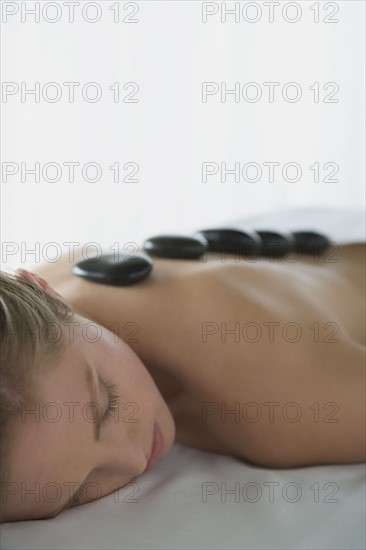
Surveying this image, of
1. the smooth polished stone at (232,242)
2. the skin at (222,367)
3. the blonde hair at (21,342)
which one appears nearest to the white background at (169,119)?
the smooth polished stone at (232,242)

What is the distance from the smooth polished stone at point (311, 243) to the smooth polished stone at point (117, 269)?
1.11ft

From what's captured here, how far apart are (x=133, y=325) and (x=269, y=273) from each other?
23 cm

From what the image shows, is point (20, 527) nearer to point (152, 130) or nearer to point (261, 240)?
point (261, 240)

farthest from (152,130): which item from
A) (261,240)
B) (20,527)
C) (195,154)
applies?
(20,527)

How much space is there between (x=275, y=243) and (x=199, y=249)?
0.17 m

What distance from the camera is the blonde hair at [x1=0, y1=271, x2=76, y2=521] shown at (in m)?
0.73

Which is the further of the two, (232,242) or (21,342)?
(232,242)

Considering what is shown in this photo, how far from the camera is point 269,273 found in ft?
3.69

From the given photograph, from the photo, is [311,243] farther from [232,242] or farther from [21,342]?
[21,342]

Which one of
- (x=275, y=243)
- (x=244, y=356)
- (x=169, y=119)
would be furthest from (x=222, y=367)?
(x=169, y=119)

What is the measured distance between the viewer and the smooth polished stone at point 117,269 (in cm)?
106

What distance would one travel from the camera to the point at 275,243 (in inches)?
50.3

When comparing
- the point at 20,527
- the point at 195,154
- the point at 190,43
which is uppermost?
the point at 190,43

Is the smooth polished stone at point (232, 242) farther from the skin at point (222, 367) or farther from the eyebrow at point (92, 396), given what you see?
the eyebrow at point (92, 396)
